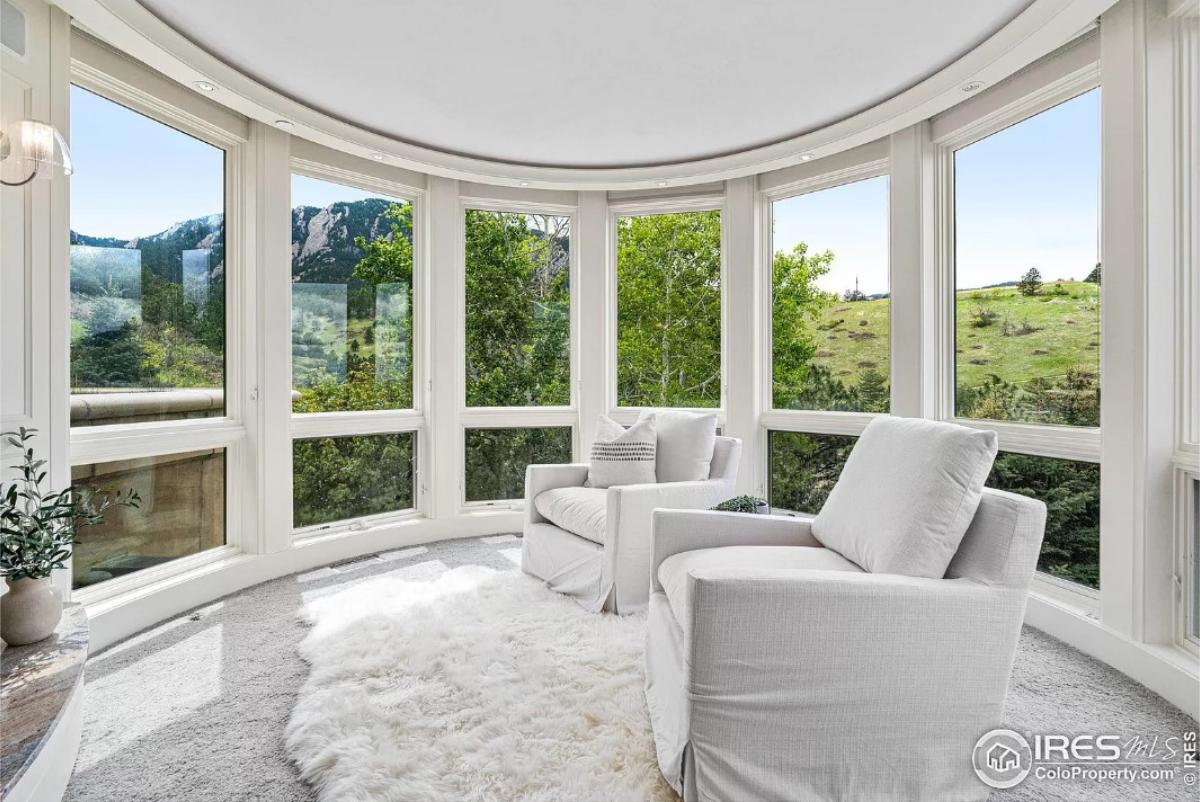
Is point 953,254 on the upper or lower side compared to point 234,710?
upper

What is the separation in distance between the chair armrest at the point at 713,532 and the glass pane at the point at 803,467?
5.93ft

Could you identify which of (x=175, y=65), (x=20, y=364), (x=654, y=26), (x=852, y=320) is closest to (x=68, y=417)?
(x=20, y=364)

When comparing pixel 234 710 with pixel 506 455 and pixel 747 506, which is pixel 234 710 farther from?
pixel 506 455

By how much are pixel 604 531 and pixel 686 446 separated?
2.35 feet

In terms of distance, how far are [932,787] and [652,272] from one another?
3.82 metres

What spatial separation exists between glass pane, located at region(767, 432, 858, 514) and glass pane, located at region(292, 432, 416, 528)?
2514 mm

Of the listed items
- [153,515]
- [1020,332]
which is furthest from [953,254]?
[153,515]

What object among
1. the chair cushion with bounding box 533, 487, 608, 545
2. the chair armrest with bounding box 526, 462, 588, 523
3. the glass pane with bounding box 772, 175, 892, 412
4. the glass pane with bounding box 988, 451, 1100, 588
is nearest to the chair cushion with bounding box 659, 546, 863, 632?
the chair cushion with bounding box 533, 487, 608, 545

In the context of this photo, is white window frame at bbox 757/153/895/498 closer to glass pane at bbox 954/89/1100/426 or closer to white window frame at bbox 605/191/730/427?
white window frame at bbox 605/191/730/427

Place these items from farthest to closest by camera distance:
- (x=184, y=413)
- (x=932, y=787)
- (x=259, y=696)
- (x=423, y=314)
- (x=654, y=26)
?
(x=423, y=314)
(x=184, y=413)
(x=654, y=26)
(x=259, y=696)
(x=932, y=787)

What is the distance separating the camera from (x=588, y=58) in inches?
115

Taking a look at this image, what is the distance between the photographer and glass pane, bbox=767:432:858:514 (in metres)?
4.09

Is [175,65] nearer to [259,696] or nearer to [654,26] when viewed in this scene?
[654,26]

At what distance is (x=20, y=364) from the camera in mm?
2340
